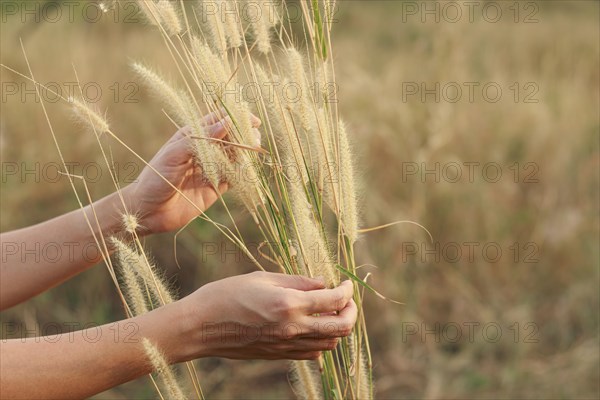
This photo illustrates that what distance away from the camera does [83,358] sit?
1026mm

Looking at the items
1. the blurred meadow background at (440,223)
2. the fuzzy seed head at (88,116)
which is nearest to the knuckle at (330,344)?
the fuzzy seed head at (88,116)

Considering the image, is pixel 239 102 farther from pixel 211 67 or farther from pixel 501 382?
pixel 501 382

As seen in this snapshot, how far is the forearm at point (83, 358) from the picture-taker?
1.01 m

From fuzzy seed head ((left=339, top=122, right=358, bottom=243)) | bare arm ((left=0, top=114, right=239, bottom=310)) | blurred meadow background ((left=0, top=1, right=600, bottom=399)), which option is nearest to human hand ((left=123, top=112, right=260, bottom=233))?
bare arm ((left=0, top=114, right=239, bottom=310))

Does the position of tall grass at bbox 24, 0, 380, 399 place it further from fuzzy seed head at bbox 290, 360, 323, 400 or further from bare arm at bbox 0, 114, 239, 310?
bare arm at bbox 0, 114, 239, 310

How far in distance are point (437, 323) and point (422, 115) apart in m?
1.00

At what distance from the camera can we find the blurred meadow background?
2.66m

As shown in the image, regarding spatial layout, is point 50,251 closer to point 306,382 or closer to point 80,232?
point 80,232

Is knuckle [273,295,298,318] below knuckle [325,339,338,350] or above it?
above

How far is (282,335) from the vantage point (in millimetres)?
1000

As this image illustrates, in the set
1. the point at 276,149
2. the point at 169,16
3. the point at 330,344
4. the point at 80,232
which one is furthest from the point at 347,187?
the point at 80,232

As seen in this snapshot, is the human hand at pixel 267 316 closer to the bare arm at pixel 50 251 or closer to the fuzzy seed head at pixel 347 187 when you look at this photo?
the fuzzy seed head at pixel 347 187

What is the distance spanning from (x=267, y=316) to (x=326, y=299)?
79 millimetres

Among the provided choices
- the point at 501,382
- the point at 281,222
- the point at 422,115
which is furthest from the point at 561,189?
the point at 281,222
